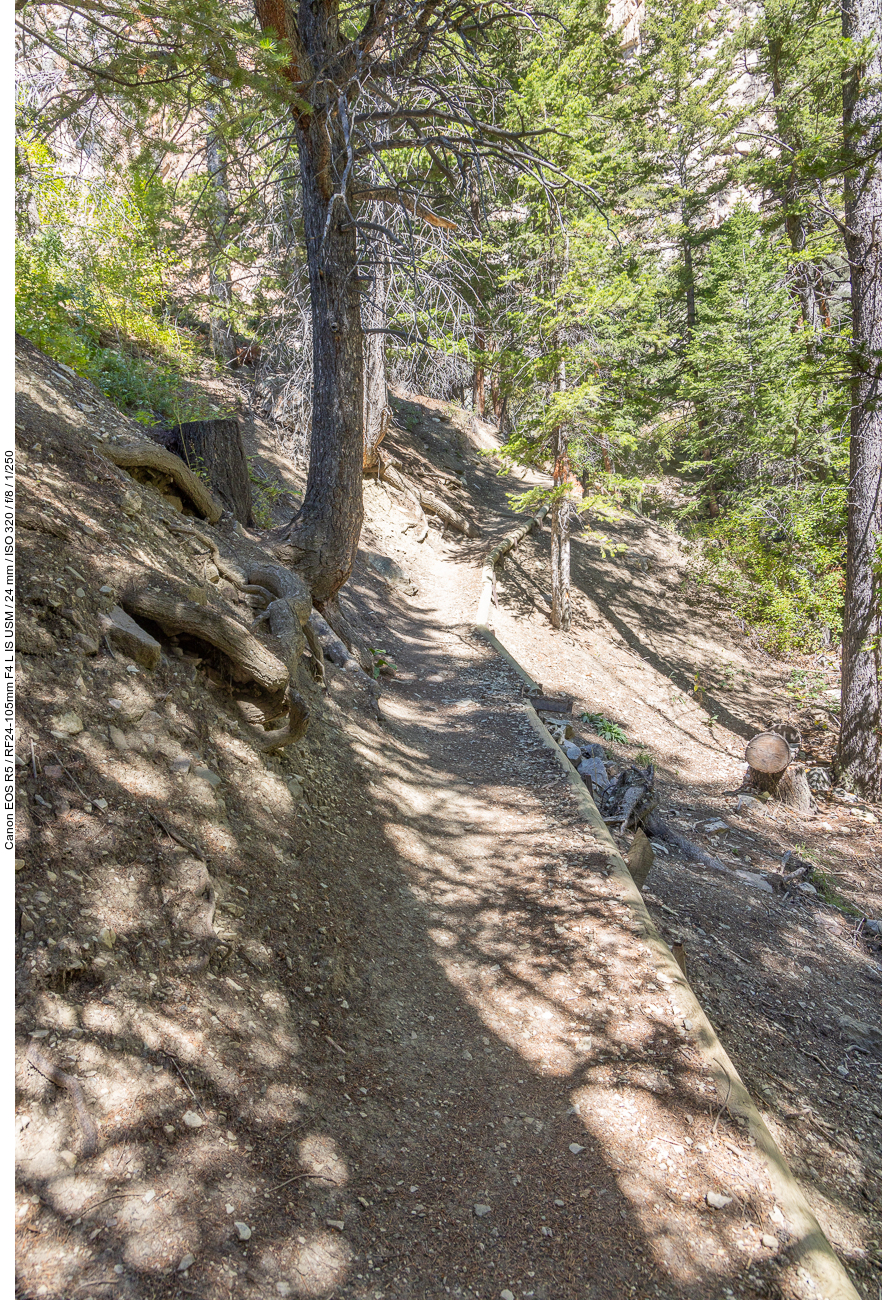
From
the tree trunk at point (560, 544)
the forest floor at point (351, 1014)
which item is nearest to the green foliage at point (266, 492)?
the forest floor at point (351, 1014)

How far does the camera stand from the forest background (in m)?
5.14

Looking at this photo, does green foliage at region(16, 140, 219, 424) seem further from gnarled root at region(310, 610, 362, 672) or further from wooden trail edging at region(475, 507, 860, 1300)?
wooden trail edging at region(475, 507, 860, 1300)

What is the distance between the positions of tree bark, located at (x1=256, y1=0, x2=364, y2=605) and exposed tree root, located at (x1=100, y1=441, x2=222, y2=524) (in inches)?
30.4

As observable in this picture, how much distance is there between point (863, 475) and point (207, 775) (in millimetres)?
9243

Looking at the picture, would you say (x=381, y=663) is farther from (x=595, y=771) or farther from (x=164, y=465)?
(x=164, y=465)

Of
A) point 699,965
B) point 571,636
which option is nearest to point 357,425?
point 699,965

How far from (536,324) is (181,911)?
1119 centimetres

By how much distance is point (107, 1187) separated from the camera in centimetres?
191

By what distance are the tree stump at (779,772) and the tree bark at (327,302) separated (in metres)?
6.10

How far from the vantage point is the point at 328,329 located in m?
6.18

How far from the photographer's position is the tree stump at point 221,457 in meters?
6.54

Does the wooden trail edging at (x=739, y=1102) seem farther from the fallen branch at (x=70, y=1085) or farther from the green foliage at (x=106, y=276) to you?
the green foliage at (x=106, y=276)

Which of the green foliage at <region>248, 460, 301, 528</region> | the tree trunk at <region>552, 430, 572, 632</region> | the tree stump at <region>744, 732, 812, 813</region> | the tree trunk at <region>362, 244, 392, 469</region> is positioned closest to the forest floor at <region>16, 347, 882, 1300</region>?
the tree stump at <region>744, 732, 812, 813</region>

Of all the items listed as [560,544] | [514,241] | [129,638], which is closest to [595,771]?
[129,638]
